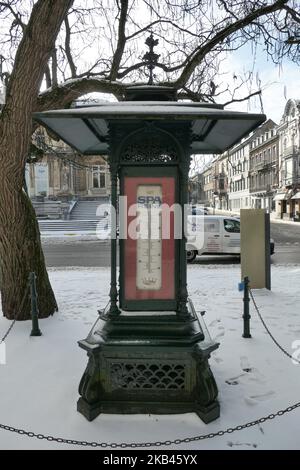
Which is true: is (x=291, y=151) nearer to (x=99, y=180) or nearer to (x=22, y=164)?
(x=99, y=180)

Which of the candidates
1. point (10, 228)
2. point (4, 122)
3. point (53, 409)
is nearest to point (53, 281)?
point (10, 228)

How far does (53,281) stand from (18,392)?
24.0ft

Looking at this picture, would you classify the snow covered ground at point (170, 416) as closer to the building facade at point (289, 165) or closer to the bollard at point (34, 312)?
the bollard at point (34, 312)

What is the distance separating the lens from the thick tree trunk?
661cm

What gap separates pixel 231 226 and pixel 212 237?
91 cm

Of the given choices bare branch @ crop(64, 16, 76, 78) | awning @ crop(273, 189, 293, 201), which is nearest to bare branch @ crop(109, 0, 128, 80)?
bare branch @ crop(64, 16, 76, 78)

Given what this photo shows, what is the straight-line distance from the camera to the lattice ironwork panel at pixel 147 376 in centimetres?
378

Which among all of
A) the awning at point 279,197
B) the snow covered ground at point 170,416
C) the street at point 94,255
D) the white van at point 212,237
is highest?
the awning at point 279,197

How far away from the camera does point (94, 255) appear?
17766 mm

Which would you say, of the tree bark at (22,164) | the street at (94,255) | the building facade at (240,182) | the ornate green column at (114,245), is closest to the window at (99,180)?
the street at (94,255)

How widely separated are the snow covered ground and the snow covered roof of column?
2.86 m

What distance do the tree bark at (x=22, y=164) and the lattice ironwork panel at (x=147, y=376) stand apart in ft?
9.98

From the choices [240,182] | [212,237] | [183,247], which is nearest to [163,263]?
[183,247]
